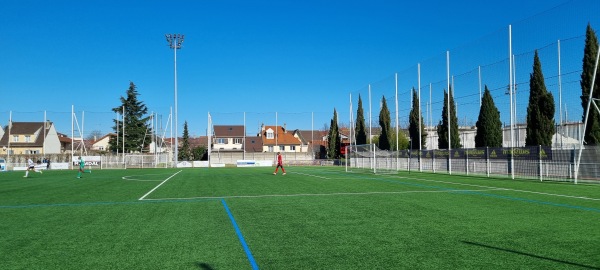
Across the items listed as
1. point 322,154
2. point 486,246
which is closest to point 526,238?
point 486,246

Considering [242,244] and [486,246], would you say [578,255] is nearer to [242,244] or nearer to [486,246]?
[486,246]

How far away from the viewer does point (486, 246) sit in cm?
705

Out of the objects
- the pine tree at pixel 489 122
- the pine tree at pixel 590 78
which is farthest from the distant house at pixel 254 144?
the pine tree at pixel 590 78

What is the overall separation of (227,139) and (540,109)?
2651 inches

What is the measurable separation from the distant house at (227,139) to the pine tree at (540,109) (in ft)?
211

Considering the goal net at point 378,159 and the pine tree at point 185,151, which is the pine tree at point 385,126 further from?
the pine tree at point 185,151

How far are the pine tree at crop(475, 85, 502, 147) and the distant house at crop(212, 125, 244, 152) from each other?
5789 centimetres

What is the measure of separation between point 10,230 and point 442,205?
10.4 meters

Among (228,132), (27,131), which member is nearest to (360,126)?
(228,132)

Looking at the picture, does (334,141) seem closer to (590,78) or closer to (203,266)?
(590,78)

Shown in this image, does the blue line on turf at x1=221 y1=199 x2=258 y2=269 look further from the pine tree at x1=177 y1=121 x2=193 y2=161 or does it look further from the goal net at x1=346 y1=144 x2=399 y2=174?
the pine tree at x1=177 y1=121 x2=193 y2=161

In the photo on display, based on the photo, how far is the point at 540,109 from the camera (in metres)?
31.1

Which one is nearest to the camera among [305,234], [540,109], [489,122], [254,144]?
[305,234]

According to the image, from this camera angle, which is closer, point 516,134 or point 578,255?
point 578,255
